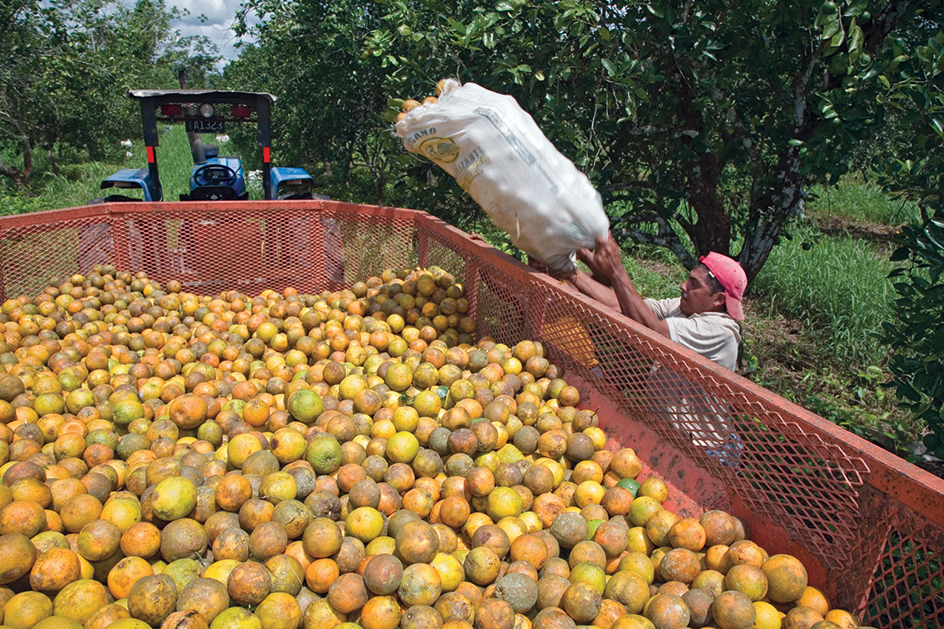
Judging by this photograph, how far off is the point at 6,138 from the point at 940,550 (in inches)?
732

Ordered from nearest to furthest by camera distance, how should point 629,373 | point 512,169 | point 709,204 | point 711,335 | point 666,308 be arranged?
point 629,373, point 512,169, point 711,335, point 666,308, point 709,204

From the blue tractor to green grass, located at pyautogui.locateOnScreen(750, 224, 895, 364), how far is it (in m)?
6.07

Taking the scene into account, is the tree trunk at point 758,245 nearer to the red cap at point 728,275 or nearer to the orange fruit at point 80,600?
the red cap at point 728,275

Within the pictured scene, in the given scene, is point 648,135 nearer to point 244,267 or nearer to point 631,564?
point 631,564

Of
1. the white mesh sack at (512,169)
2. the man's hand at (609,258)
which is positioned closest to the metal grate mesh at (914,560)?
the man's hand at (609,258)

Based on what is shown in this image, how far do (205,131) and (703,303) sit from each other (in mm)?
6132

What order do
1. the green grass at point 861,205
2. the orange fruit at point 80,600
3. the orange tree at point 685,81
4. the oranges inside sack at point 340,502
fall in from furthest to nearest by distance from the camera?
the green grass at point 861,205 → the orange tree at point 685,81 → the oranges inside sack at point 340,502 → the orange fruit at point 80,600

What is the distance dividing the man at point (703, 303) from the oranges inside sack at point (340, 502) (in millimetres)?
668

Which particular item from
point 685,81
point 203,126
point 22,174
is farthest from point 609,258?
point 22,174

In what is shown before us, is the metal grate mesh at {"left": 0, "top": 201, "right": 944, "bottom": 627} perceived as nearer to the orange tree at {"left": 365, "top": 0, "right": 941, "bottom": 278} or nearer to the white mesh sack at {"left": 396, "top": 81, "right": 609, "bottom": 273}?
the white mesh sack at {"left": 396, "top": 81, "right": 609, "bottom": 273}

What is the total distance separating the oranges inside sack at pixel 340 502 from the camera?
2086 millimetres

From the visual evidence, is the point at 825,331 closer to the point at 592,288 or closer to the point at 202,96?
the point at 592,288

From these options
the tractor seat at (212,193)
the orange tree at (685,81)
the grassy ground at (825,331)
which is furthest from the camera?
the tractor seat at (212,193)

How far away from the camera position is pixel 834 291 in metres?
7.00
